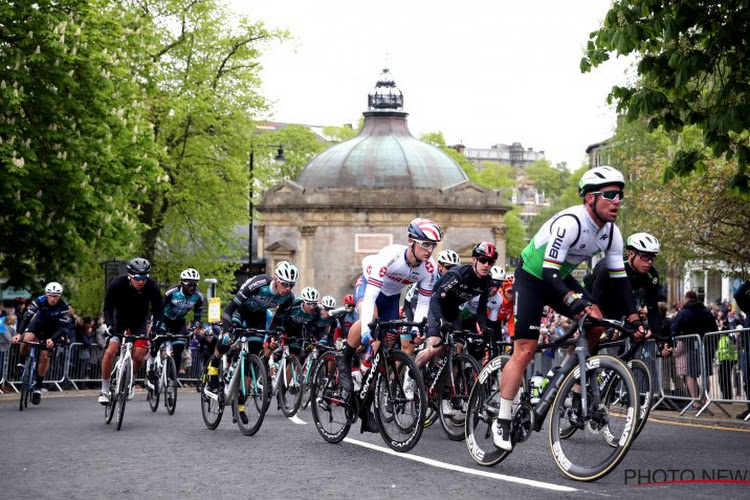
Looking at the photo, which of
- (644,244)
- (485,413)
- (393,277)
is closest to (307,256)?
(644,244)

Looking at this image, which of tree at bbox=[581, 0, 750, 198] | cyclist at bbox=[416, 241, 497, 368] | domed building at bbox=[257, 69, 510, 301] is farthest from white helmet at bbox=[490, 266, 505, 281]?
domed building at bbox=[257, 69, 510, 301]

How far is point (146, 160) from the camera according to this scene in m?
35.6

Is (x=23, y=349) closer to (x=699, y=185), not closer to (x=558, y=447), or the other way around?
(x=558, y=447)

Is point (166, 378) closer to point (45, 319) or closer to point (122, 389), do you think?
point (45, 319)

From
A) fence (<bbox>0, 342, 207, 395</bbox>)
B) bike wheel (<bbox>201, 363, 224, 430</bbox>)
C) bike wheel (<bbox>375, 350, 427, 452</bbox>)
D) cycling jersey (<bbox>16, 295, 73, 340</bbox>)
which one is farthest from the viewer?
Answer: fence (<bbox>0, 342, 207, 395</bbox>)

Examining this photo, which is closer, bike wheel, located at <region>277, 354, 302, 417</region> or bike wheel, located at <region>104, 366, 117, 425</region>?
bike wheel, located at <region>104, 366, 117, 425</region>

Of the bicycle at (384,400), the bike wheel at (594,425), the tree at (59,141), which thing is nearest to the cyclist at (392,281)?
the bicycle at (384,400)

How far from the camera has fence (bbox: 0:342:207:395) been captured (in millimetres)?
27641

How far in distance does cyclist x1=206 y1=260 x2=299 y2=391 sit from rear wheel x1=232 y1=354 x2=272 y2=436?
72 cm

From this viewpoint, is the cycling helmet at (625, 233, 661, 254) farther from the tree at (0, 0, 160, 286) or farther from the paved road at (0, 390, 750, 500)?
the tree at (0, 0, 160, 286)

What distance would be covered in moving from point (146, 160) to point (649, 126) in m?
21.1

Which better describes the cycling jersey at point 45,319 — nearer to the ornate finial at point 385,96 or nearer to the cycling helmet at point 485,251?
the cycling helmet at point 485,251

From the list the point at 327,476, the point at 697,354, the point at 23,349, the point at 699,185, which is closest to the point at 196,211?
the point at 699,185

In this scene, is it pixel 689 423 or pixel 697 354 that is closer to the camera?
pixel 689 423
